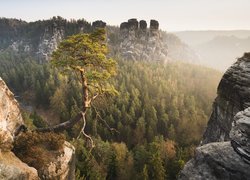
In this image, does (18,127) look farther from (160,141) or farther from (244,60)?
(160,141)

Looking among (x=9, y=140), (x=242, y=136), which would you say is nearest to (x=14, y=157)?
(x=9, y=140)

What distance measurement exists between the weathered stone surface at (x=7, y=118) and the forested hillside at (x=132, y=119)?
29.5ft

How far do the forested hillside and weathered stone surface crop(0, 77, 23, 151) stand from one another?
900 cm

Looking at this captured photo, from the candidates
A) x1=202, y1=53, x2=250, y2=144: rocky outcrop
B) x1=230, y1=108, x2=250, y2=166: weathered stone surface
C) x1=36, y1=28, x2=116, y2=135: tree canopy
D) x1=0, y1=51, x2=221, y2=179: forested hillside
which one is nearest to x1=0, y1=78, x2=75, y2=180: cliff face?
x1=36, y1=28, x2=116, y2=135: tree canopy

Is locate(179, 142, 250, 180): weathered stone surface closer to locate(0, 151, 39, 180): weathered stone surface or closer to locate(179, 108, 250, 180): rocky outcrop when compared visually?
locate(179, 108, 250, 180): rocky outcrop

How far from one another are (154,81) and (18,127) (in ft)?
472

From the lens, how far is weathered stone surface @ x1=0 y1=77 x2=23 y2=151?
62.8 ft

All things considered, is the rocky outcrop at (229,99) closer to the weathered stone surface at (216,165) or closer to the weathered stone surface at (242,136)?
the weathered stone surface at (216,165)

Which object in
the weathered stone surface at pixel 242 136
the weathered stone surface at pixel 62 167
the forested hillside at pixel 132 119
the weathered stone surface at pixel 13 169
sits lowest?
the forested hillside at pixel 132 119

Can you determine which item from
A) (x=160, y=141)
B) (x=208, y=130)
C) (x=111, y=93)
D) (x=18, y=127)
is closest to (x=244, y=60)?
(x=208, y=130)

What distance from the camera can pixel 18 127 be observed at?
2256 cm

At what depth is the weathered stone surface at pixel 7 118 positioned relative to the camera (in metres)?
19.1

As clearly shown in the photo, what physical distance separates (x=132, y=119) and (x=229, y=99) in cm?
8192

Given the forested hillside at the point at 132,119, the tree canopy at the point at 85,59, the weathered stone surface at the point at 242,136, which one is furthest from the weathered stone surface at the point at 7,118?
the weathered stone surface at the point at 242,136
